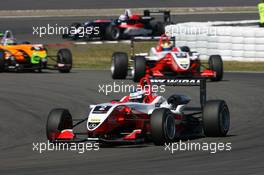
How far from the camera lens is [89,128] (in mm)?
14445

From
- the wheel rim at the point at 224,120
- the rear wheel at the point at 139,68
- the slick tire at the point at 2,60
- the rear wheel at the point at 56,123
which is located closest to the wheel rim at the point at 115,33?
the slick tire at the point at 2,60

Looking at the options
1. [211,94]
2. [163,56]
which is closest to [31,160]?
[211,94]

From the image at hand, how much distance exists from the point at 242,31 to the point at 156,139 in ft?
53.4

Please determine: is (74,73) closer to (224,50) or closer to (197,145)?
(224,50)

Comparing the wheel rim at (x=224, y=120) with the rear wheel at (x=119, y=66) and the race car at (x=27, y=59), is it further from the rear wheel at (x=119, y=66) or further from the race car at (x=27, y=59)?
the race car at (x=27, y=59)

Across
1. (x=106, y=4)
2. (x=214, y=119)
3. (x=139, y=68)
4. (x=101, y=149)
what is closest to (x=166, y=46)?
(x=139, y=68)

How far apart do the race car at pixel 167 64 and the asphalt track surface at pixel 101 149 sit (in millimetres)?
444

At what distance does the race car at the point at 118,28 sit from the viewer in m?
40.0

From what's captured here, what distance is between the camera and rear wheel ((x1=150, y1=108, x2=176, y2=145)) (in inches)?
561

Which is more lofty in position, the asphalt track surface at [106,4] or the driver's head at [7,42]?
the asphalt track surface at [106,4]

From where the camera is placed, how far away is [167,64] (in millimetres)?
25203

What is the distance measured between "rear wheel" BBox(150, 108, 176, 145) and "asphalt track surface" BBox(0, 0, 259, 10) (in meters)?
38.1

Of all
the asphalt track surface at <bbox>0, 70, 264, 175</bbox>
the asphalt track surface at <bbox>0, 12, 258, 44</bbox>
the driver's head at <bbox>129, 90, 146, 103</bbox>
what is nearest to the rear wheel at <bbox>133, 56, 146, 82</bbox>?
the asphalt track surface at <bbox>0, 70, 264, 175</bbox>

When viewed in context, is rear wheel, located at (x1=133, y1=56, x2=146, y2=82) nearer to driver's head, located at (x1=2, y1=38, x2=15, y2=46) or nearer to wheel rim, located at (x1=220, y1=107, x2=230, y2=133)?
driver's head, located at (x1=2, y1=38, x2=15, y2=46)
